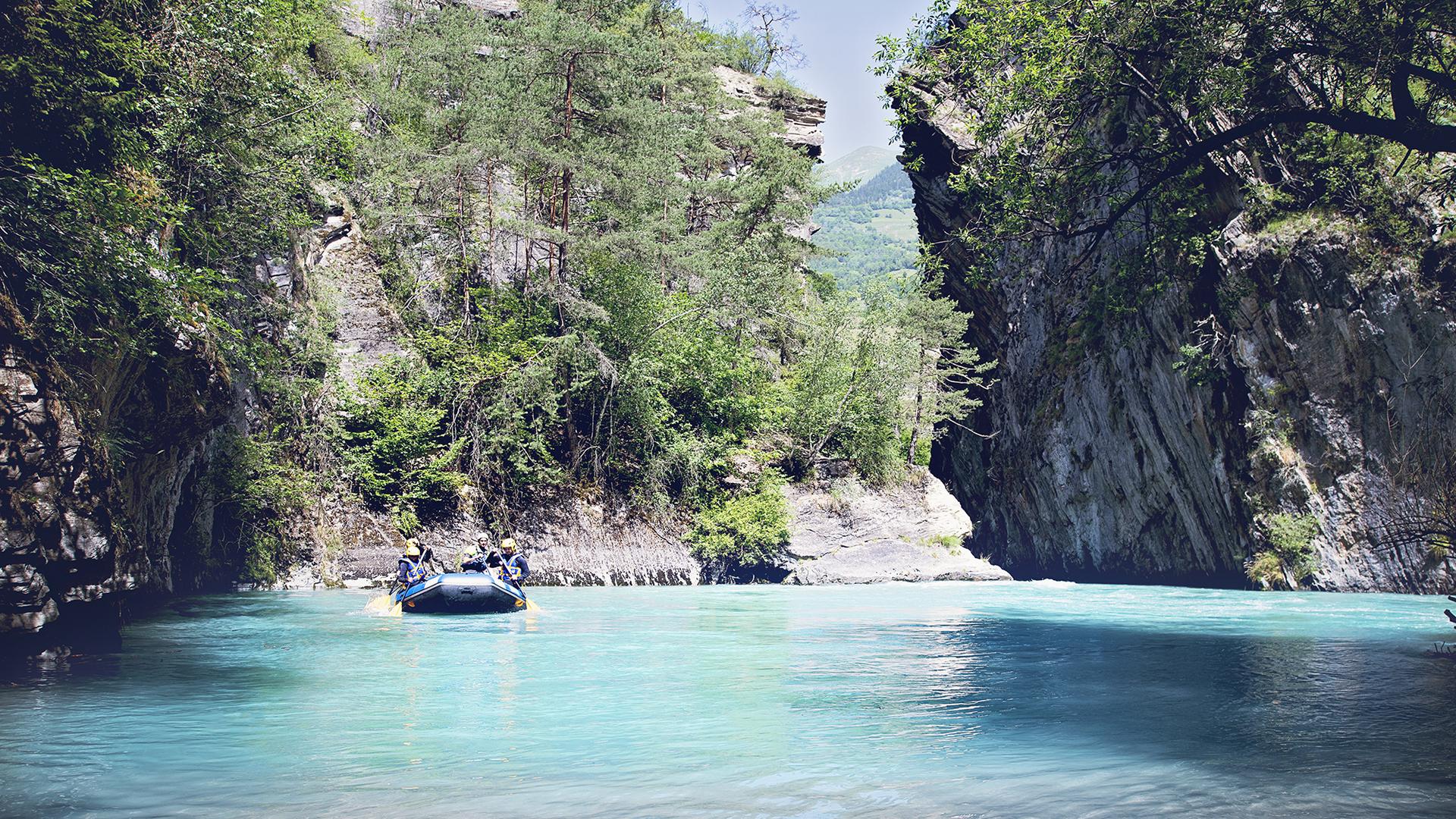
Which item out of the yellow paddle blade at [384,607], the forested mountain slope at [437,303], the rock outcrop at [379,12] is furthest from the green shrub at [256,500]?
the rock outcrop at [379,12]

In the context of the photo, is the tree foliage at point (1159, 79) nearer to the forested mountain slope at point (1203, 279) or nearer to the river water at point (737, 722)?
the forested mountain slope at point (1203, 279)

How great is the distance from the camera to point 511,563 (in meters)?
19.7

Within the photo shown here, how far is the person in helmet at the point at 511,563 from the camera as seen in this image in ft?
62.4

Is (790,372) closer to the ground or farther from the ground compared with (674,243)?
closer to the ground

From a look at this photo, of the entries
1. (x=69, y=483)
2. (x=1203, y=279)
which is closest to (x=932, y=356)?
(x=1203, y=279)

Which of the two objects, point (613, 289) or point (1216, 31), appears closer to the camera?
point (1216, 31)

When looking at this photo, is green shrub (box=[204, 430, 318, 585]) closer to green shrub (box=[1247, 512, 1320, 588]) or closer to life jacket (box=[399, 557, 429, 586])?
life jacket (box=[399, 557, 429, 586])

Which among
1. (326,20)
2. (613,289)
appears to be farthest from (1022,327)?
(326,20)

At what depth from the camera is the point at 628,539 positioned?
26.0m

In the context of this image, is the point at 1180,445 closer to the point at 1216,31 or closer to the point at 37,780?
the point at 1216,31

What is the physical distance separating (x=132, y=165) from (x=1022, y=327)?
2505 centimetres

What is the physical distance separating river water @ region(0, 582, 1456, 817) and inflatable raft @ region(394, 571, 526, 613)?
1523 mm

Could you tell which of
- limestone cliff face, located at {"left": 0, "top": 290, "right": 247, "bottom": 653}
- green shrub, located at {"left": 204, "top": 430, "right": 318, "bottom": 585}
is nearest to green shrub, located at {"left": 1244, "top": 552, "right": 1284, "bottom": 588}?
limestone cliff face, located at {"left": 0, "top": 290, "right": 247, "bottom": 653}

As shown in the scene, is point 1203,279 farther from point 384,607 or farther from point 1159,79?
point 384,607
